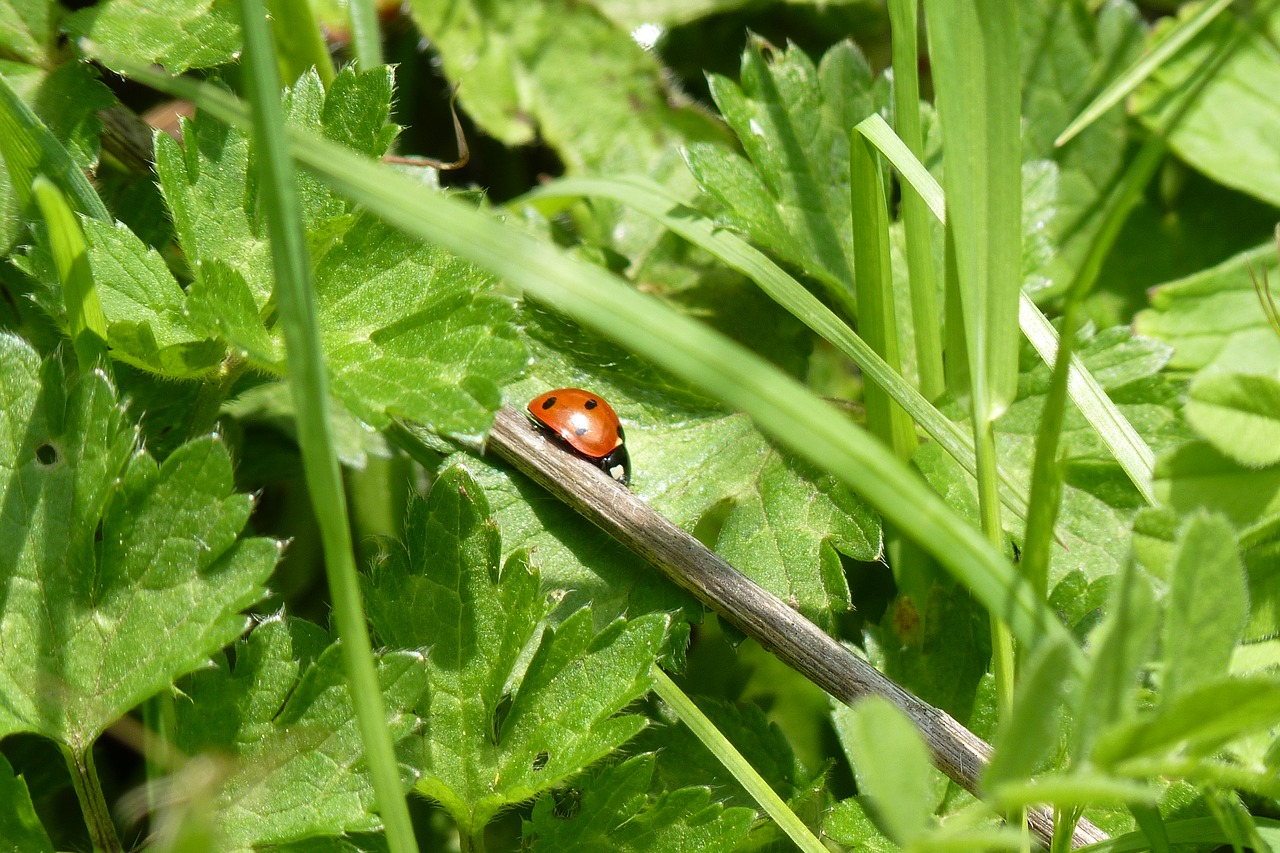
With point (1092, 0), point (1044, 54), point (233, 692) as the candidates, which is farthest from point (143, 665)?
point (1092, 0)

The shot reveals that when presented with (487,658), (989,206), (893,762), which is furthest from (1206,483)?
(487,658)

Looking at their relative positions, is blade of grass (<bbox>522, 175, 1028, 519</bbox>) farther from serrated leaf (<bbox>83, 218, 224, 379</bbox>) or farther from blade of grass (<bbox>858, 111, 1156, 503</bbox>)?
serrated leaf (<bbox>83, 218, 224, 379</bbox>)

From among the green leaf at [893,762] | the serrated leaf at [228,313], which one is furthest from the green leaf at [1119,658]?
the serrated leaf at [228,313]

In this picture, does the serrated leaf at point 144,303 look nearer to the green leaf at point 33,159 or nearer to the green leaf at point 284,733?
the green leaf at point 33,159

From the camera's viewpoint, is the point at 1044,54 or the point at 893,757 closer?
the point at 893,757

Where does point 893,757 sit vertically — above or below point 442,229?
below

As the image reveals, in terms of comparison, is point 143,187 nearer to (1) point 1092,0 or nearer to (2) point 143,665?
(2) point 143,665

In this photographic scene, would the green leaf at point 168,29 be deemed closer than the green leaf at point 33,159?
No
